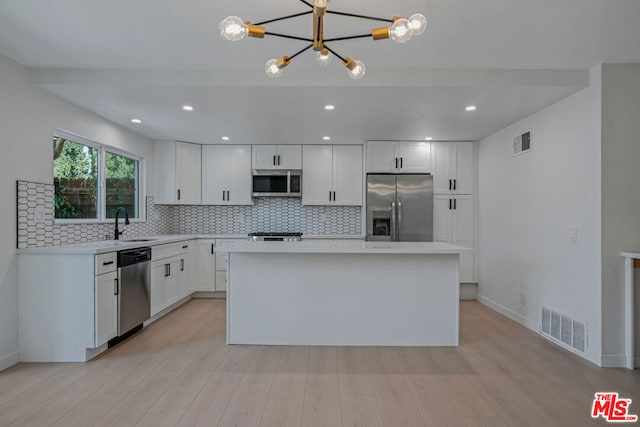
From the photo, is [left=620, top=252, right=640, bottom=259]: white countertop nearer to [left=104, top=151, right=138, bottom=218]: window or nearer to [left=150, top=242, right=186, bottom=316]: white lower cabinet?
[left=150, top=242, right=186, bottom=316]: white lower cabinet

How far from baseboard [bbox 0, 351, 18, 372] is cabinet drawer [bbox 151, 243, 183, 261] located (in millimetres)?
1364

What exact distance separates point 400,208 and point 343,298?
2147 millimetres

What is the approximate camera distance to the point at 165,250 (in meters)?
4.06

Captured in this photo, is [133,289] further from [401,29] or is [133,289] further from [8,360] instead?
[401,29]

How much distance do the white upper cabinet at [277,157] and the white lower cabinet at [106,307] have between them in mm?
2688

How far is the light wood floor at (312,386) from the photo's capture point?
1998mm

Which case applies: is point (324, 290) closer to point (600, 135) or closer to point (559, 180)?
point (559, 180)

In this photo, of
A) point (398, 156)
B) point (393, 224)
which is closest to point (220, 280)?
point (393, 224)

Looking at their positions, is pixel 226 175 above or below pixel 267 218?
above

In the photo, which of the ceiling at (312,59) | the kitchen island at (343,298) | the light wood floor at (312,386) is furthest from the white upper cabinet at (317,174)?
the light wood floor at (312,386)

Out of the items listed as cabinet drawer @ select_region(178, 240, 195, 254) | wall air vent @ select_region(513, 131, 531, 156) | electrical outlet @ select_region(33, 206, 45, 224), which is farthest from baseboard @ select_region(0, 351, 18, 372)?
wall air vent @ select_region(513, 131, 531, 156)

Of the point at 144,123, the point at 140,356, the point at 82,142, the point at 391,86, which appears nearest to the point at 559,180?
the point at 391,86

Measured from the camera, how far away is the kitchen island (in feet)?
10.2

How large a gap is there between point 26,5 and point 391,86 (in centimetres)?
253
